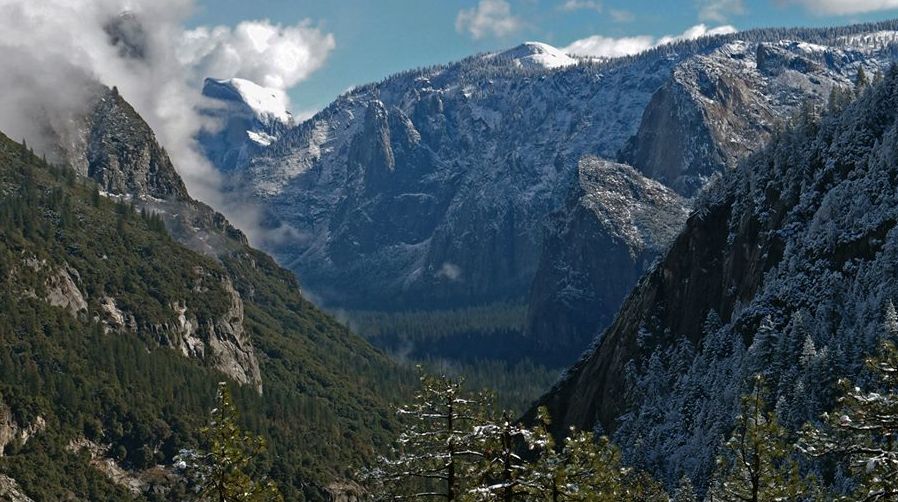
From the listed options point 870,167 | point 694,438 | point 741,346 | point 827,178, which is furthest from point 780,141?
point 694,438

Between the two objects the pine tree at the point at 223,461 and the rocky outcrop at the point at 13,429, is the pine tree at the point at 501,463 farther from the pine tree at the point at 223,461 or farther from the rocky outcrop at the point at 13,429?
the rocky outcrop at the point at 13,429

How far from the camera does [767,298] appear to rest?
153000 mm

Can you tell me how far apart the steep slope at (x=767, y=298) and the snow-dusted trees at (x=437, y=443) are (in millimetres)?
86287

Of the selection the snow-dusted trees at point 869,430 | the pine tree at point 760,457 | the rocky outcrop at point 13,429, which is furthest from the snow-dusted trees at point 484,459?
the rocky outcrop at point 13,429

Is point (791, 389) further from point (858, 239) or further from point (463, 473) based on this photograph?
point (463, 473)

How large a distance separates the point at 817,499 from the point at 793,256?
121037 millimetres

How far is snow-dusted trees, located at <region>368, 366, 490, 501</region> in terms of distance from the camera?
36156 mm

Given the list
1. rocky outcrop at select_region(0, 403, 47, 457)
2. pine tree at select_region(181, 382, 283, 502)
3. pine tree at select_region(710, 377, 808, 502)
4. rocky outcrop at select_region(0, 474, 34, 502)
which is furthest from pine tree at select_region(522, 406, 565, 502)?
rocky outcrop at select_region(0, 403, 47, 457)

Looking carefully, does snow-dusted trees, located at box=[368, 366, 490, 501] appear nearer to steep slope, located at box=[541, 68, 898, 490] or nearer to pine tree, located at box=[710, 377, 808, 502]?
pine tree, located at box=[710, 377, 808, 502]

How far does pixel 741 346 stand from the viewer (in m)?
149

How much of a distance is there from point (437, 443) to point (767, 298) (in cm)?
12547

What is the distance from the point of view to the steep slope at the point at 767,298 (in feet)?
420

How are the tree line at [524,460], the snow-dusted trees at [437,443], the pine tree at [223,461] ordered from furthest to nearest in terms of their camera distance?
1. the pine tree at [223,461]
2. the snow-dusted trees at [437,443]
3. the tree line at [524,460]

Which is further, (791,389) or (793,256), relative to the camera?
(793,256)
